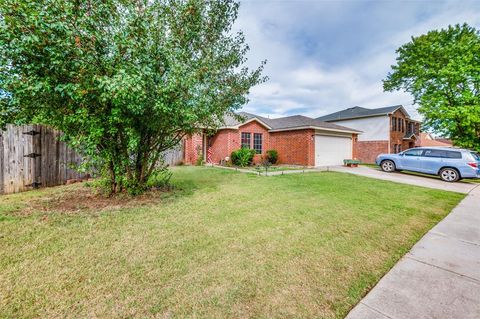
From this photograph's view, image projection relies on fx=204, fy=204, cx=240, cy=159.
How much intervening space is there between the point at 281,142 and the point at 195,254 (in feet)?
47.3

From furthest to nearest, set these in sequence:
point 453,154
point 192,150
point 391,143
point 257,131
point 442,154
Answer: point 391,143, point 257,131, point 192,150, point 442,154, point 453,154

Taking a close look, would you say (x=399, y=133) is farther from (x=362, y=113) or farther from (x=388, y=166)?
(x=388, y=166)

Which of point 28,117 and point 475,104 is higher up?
point 475,104

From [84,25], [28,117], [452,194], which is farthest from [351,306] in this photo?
[452,194]

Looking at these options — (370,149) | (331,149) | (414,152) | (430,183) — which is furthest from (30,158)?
(370,149)

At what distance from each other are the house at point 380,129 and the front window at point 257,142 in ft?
39.1

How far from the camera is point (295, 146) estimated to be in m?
15.4

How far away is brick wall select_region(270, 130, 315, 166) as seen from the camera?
47.7ft

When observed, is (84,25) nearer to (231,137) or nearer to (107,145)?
(107,145)

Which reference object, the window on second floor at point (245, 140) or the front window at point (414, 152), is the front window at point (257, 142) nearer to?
the window on second floor at point (245, 140)

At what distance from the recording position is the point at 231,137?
15.1 meters

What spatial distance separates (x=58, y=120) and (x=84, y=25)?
2.04m

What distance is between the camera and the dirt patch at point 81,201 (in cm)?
455

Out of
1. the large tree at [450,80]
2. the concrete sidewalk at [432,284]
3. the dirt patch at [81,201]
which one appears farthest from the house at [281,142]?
the concrete sidewalk at [432,284]
